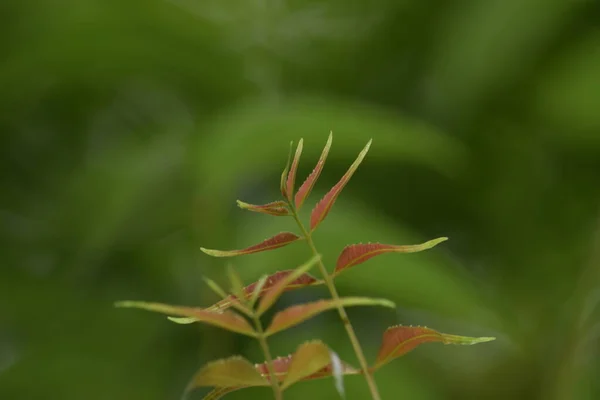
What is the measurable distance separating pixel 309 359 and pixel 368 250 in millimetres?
16

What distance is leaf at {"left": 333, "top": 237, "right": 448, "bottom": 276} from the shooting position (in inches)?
2.9

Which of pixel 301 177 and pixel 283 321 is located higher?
pixel 301 177

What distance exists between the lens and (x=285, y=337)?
34 centimetres

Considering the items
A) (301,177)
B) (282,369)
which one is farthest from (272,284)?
(301,177)

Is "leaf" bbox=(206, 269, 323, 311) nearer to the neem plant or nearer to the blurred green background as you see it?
the neem plant

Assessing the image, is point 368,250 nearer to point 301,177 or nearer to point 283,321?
point 283,321

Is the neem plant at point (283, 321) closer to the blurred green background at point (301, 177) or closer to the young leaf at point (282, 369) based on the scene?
the young leaf at point (282, 369)

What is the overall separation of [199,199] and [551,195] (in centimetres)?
22

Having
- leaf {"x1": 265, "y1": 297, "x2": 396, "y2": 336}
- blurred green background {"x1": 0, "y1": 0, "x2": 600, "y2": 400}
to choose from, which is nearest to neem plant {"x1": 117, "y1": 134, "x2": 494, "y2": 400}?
leaf {"x1": 265, "y1": 297, "x2": 396, "y2": 336}

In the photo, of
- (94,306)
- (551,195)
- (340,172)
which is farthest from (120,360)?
(551,195)

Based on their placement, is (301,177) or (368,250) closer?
(368,250)

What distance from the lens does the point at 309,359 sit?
6 cm

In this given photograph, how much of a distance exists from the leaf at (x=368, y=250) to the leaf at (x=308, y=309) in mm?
12

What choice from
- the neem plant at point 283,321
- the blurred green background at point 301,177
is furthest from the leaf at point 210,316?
the blurred green background at point 301,177
